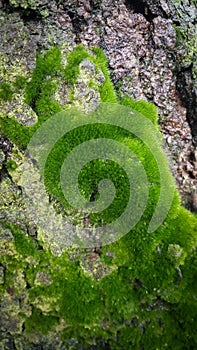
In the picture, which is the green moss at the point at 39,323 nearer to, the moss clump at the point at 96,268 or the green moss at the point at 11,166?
the moss clump at the point at 96,268

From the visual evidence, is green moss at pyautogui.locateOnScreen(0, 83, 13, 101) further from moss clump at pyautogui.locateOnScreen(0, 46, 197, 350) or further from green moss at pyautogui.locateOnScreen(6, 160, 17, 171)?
green moss at pyautogui.locateOnScreen(6, 160, 17, 171)

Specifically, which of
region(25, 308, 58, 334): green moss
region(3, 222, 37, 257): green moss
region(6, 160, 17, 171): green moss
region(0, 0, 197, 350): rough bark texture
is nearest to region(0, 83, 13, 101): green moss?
region(0, 0, 197, 350): rough bark texture

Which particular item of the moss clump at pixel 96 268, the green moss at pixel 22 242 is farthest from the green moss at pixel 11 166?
the green moss at pixel 22 242

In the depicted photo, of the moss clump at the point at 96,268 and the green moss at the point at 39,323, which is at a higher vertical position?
the moss clump at the point at 96,268

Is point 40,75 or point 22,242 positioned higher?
point 40,75

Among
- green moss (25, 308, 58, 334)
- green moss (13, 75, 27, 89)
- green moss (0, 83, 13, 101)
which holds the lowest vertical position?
green moss (25, 308, 58, 334)

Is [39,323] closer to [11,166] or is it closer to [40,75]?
[11,166]

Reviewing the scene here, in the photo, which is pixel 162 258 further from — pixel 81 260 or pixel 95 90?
pixel 95 90

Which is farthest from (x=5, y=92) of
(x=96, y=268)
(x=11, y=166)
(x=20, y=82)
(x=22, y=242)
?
(x=96, y=268)

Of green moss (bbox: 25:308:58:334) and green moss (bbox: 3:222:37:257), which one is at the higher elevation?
green moss (bbox: 3:222:37:257)

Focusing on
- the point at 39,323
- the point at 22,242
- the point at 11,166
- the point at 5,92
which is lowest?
the point at 39,323

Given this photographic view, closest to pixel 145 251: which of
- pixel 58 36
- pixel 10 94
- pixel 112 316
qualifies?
pixel 112 316
